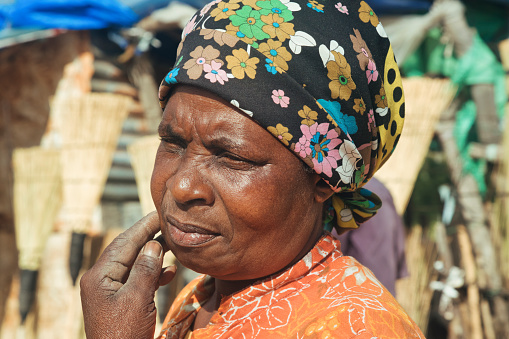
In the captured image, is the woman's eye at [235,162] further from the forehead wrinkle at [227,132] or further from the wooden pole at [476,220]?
the wooden pole at [476,220]

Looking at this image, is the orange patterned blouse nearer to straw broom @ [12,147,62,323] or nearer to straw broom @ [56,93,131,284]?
straw broom @ [56,93,131,284]

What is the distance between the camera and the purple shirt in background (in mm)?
2926

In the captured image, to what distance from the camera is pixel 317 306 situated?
134 centimetres

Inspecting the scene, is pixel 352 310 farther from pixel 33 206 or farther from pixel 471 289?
pixel 33 206

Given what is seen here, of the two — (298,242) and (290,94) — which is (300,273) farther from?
(290,94)

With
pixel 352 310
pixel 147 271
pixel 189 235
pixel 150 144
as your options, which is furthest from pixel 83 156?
pixel 352 310

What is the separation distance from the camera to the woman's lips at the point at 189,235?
54.9 inches

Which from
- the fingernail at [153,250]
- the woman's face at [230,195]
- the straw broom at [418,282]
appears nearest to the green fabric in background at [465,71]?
the straw broom at [418,282]

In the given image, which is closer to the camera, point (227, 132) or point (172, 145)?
point (227, 132)

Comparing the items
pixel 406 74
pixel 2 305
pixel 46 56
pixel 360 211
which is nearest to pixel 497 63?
pixel 406 74

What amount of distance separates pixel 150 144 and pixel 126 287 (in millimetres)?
2643

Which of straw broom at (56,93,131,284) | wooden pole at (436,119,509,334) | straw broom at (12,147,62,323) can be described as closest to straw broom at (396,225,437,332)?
wooden pole at (436,119,509,334)

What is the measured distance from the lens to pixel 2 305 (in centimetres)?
582

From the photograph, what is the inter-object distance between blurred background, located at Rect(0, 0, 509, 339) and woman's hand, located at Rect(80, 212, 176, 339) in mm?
2437
